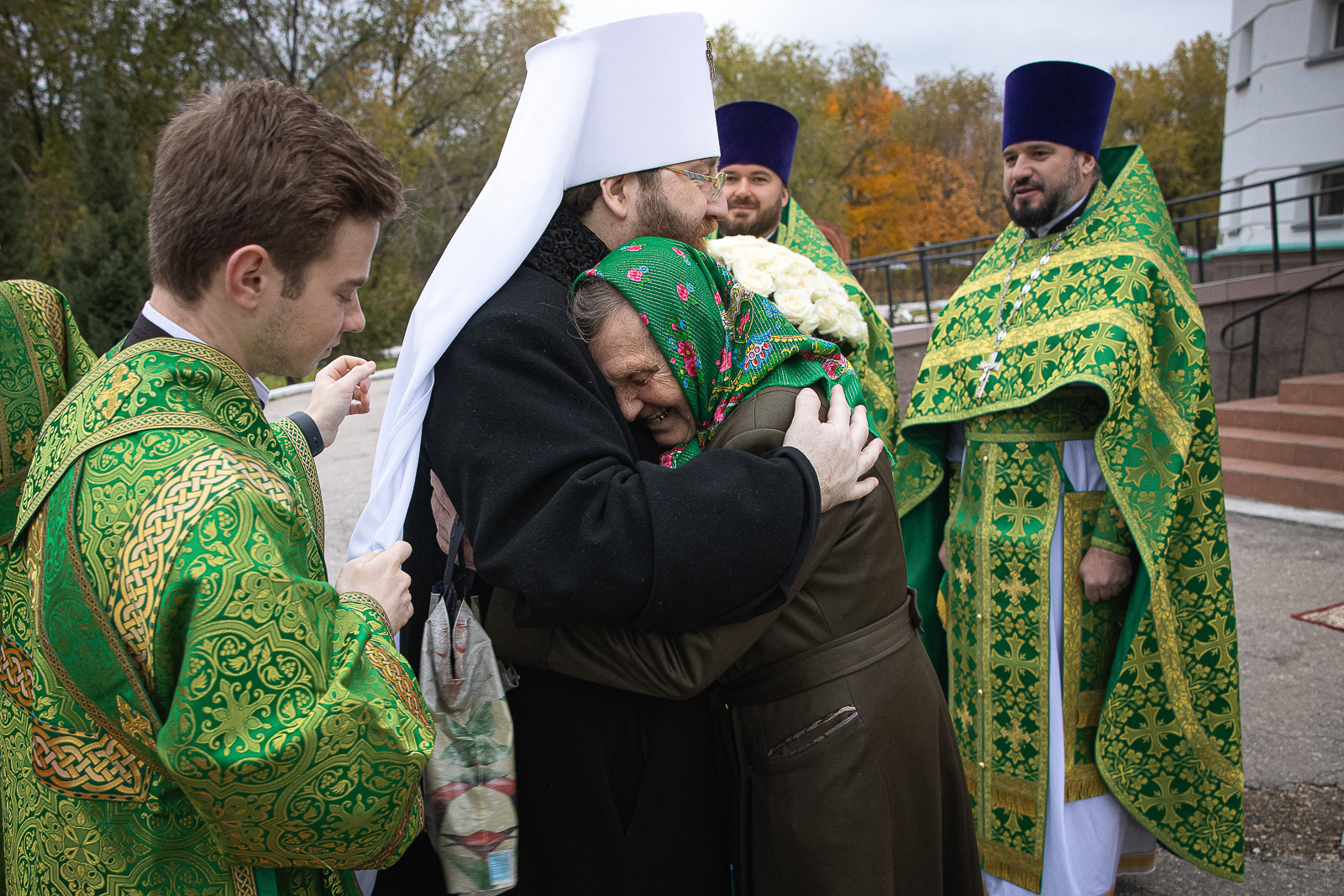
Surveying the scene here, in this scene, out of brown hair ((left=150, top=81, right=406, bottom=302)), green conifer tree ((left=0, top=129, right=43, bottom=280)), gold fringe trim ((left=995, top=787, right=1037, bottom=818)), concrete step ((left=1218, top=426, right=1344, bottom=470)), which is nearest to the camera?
brown hair ((left=150, top=81, right=406, bottom=302))

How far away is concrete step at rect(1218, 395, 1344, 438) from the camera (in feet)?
25.6

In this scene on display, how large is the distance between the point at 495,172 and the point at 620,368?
488 millimetres

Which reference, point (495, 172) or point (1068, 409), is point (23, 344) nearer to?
point (495, 172)

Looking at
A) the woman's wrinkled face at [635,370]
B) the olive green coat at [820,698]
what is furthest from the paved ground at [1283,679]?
the woman's wrinkled face at [635,370]

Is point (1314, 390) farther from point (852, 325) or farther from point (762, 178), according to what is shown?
point (852, 325)

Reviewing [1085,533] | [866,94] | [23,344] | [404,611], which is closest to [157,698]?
[404,611]

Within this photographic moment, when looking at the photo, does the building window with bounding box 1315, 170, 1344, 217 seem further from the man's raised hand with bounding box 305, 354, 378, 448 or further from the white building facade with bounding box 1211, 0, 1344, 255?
the man's raised hand with bounding box 305, 354, 378, 448

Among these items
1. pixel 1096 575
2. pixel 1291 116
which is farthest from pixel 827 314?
pixel 1291 116

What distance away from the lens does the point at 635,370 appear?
163 centimetres

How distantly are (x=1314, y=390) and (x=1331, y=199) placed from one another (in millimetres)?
8492

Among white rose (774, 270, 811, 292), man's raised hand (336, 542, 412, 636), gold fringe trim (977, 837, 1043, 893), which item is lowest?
gold fringe trim (977, 837, 1043, 893)

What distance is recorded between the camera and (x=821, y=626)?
167cm

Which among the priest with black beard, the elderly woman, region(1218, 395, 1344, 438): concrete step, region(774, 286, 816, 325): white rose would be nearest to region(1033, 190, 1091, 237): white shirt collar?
region(774, 286, 816, 325): white rose

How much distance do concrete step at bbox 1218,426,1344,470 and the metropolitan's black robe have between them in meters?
7.09
